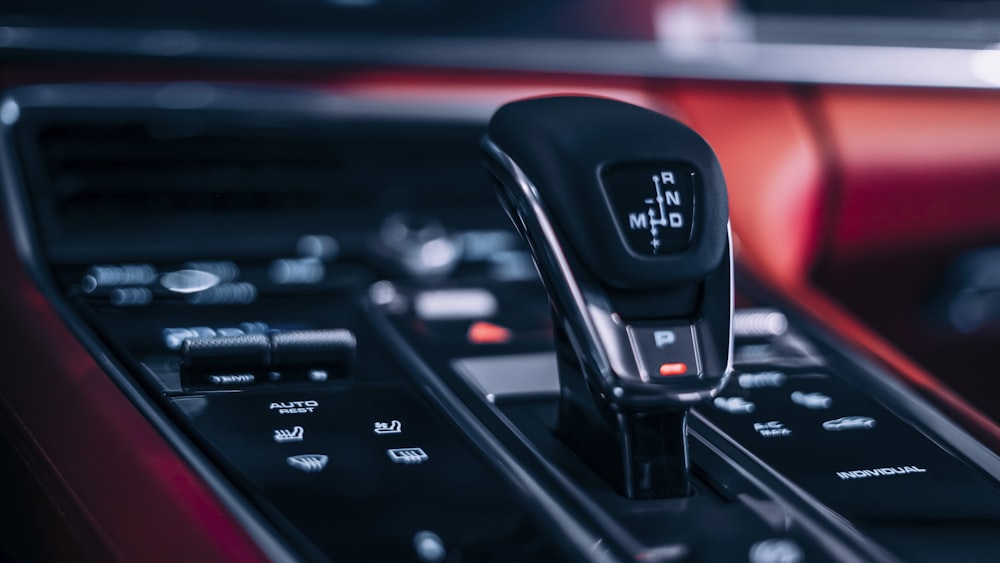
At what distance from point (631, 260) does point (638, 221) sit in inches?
0.7

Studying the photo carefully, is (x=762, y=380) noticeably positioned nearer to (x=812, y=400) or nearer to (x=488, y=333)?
(x=812, y=400)

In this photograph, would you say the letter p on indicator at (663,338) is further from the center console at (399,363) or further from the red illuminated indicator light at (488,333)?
the red illuminated indicator light at (488,333)

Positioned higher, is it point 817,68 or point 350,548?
point 817,68

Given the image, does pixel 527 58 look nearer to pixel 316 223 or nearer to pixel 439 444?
pixel 316 223

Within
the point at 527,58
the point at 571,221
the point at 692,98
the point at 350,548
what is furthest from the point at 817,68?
the point at 350,548

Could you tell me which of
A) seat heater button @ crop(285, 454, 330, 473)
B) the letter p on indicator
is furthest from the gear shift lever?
seat heater button @ crop(285, 454, 330, 473)

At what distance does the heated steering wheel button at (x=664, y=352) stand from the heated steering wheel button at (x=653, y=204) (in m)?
0.03

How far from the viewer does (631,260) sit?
390 mm

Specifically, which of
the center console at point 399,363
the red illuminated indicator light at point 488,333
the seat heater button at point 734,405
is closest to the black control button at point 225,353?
the center console at point 399,363

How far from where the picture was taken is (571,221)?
16.0 inches

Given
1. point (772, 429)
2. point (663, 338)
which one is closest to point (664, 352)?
point (663, 338)

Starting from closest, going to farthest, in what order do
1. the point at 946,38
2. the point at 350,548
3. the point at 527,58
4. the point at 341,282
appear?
the point at 350,548, the point at 341,282, the point at 527,58, the point at 946,38

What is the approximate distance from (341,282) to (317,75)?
0.54ft

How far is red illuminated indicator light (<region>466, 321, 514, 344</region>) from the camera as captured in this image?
0.58 metres
